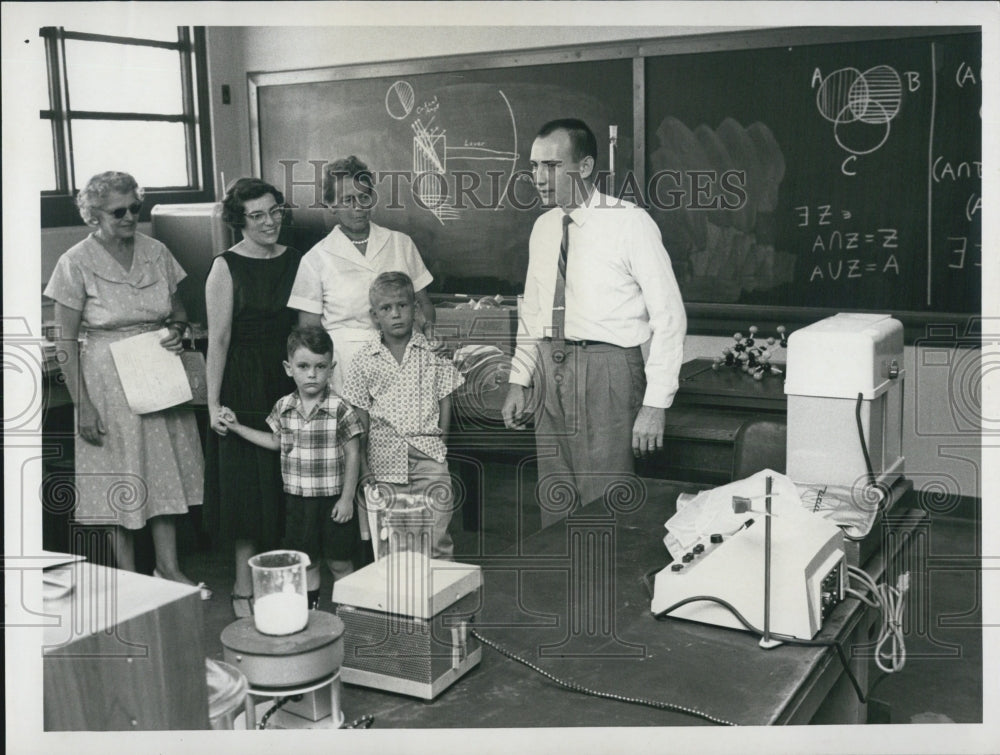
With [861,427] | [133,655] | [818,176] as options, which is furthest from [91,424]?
[818,176]

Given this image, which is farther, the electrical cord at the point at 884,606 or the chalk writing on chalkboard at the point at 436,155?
the chalk writing on chalkboard at the point at 436,155

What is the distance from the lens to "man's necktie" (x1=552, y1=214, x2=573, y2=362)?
2707 millimetres

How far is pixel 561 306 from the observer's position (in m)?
2.73

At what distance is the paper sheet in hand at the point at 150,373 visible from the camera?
2639 millimetres

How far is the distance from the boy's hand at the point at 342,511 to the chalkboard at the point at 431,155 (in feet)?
2.07

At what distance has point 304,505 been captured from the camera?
9.05 ft

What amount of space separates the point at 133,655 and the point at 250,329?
144 cm

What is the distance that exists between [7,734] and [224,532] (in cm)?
78

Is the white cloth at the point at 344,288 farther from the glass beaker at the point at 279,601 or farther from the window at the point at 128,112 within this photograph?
the glass beaker at the point at 279,601

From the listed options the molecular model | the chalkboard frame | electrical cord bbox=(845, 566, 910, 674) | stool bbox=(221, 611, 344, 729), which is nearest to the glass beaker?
stool bbox=(221, 611, 344, 729)

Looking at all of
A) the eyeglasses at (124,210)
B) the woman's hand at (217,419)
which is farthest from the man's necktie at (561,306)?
the eyeglasses at (124,210)

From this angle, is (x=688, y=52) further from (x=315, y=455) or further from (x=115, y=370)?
(x=115, y=370)

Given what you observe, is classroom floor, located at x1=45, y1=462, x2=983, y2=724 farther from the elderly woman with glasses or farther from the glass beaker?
the elderly woman with glasses

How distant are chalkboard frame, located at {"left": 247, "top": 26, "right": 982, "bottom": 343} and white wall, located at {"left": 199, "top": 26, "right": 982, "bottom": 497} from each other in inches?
2.3
